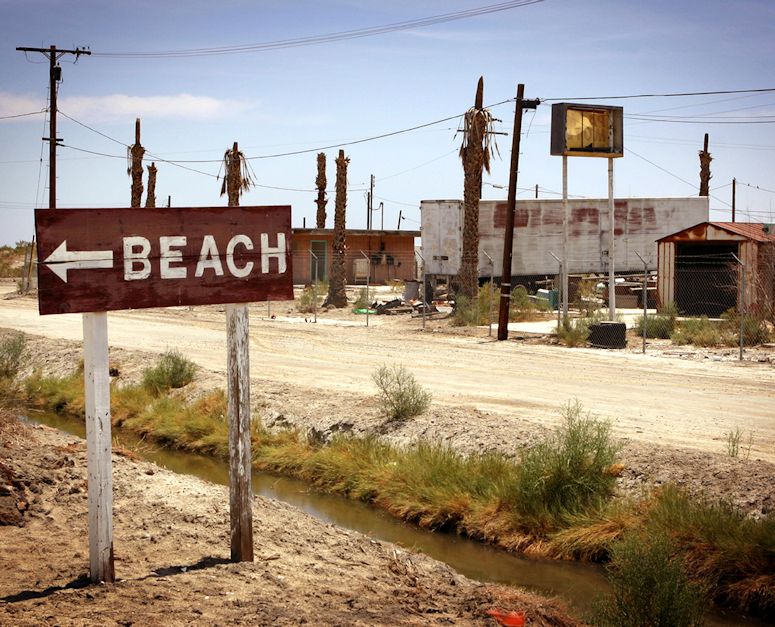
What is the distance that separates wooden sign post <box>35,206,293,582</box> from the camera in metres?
6.43

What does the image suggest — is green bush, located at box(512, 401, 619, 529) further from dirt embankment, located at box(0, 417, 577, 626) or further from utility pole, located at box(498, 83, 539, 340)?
utility pole, located at box(498, 83, 539, 340)

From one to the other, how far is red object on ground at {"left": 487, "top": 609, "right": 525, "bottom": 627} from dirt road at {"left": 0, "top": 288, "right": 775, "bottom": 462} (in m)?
6.09

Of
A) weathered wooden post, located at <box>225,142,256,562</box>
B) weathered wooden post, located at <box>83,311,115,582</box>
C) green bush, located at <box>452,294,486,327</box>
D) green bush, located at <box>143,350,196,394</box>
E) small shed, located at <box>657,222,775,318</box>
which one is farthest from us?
green bush, located at <box>452,294,486,327</box>

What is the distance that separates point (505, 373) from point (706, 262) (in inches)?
470

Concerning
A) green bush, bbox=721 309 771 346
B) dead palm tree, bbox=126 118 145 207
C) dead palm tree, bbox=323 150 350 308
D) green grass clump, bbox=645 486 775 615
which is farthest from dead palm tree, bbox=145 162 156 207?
green grass clump, bbox=645 486 775 615

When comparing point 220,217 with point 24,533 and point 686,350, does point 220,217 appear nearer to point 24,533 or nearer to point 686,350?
point 24,533

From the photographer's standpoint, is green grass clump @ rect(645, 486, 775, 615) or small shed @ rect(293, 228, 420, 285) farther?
small shed @ rect(293, 228, 420, 285)

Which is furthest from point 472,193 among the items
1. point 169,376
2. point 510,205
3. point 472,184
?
point 169,376

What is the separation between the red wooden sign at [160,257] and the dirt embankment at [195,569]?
73.1 inches

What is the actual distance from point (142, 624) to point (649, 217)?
38.8m

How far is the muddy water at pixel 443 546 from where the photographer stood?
30.1 feet

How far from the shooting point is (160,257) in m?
6.83

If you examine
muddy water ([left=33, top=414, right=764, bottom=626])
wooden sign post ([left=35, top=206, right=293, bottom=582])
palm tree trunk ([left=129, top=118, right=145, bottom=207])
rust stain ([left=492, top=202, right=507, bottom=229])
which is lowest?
muddy water ([left=33, top=414, right=764, bottom=626])

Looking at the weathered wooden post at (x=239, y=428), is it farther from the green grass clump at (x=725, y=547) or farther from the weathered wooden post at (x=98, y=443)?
the green grass clump at (x=725, y=547)
